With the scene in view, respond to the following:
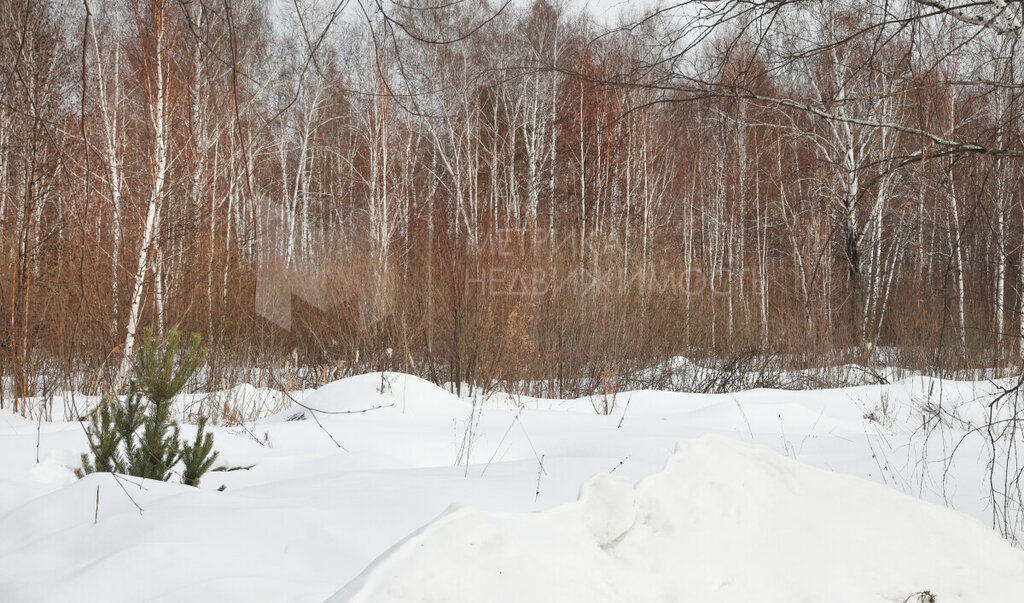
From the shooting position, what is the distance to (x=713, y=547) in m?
1.15

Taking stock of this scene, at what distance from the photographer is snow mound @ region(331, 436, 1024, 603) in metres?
0.90

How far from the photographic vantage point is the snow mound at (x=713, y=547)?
2.95ft

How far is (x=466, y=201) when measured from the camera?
49.3 ft

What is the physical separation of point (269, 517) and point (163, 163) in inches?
192

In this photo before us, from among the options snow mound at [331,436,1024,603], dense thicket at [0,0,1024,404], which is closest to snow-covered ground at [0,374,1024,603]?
snow mound at [331,436,1024,603]

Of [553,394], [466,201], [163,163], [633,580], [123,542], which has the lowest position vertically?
[553,394]

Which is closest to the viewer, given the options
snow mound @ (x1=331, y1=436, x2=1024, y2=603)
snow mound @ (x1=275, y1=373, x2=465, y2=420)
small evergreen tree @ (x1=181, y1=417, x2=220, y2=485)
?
→ snow mound @ (x1=331, y1=436, x2=1024, y2=603)

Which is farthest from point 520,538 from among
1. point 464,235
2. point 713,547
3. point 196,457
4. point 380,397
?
point 464,235

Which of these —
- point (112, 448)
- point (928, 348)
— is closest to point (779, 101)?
point (112, 448)

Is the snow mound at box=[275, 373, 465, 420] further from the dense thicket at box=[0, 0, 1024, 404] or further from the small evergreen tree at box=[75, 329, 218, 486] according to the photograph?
the small evergreen tree at box=[75, 329, 218, 486]

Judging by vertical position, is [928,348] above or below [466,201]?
below

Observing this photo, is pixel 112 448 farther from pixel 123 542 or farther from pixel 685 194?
pixel 685 194

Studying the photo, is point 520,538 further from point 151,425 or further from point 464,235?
point 464,235

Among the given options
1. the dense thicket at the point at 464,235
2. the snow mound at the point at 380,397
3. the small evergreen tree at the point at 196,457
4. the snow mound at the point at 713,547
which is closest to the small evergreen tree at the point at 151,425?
the small evergreen tree at the point at 196,457
